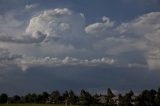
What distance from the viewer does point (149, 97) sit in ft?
654

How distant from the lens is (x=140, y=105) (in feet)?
638

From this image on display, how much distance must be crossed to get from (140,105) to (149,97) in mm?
8074

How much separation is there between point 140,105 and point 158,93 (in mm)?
Answer: 11905

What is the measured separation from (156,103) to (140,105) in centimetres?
809

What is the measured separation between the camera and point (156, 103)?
637 ft

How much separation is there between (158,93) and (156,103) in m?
6.30

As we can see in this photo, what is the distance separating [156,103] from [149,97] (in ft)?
20.5

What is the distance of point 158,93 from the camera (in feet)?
650
